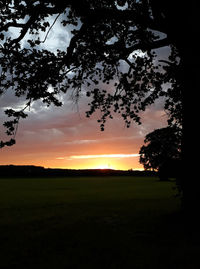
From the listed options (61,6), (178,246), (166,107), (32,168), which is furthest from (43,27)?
(32,168)

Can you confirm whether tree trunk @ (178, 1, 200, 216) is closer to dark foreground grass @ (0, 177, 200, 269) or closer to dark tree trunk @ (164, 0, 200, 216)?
dark tree trunk @ (164, 0, 200, 216)

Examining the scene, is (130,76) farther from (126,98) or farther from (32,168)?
(32,168)

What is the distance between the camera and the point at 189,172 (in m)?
11.4

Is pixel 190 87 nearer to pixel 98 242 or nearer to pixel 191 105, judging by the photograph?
pixel 191 105

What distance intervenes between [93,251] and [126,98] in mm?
11545

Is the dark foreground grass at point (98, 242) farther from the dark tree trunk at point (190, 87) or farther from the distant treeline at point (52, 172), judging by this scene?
the distant treeline at point (52, 172)

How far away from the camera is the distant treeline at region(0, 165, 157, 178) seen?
318 ft

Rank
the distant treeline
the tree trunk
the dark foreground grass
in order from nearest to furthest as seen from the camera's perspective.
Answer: the dark foreground grass → the tree trunk → the distant treeline

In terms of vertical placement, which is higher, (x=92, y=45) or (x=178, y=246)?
(x=92, y=45)

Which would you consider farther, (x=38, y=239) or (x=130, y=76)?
(x=130, y=76)

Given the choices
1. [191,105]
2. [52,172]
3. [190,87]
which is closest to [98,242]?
[191,105]

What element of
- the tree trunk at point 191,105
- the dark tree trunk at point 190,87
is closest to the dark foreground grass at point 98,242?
the tree trunk at point 191,105

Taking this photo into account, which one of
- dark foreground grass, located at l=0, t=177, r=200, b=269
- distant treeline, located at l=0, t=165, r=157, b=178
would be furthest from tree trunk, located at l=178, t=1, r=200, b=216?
distant treeline, located at l=0, t=165, r=157, b=178

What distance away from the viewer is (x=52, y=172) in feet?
324
